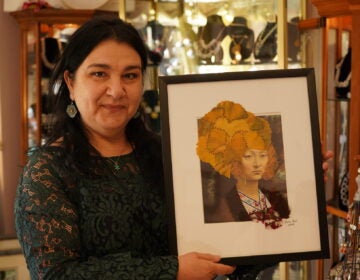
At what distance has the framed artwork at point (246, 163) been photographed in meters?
1.32

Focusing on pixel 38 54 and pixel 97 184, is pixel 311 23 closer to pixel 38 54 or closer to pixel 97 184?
pixel 38 54

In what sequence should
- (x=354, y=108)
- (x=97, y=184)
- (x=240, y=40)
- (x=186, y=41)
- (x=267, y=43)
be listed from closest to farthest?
1. (x=97, y=184)
2. (x=354, y=108)
3. (x=267, y=43)
4. (x=240, y=40)
5. (x=186, y=41)

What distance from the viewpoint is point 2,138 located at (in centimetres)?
310

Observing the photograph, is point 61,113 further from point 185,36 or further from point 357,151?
point 185,36

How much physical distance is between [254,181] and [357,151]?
3.13ft

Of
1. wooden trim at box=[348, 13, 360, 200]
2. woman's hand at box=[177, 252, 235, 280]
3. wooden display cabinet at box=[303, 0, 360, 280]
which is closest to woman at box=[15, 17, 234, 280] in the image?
woman's hand at box=[177, 252, 235, 280]

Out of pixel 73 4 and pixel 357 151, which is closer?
pixel 357 151

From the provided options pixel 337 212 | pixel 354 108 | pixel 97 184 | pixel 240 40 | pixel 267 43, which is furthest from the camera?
pixel 240 40

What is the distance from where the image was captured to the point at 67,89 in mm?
1482

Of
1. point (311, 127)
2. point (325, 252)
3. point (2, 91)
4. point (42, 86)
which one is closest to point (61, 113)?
point (311, 127)

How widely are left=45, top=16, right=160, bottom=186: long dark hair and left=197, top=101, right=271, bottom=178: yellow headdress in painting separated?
239mm

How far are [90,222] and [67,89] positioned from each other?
1.19 ft
